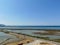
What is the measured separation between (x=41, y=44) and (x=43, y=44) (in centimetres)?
18

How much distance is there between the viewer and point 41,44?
11.6 metres

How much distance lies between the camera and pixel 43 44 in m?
11.5

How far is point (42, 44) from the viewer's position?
37.8 ft

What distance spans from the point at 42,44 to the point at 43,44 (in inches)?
3.7

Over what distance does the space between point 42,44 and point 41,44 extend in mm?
101
